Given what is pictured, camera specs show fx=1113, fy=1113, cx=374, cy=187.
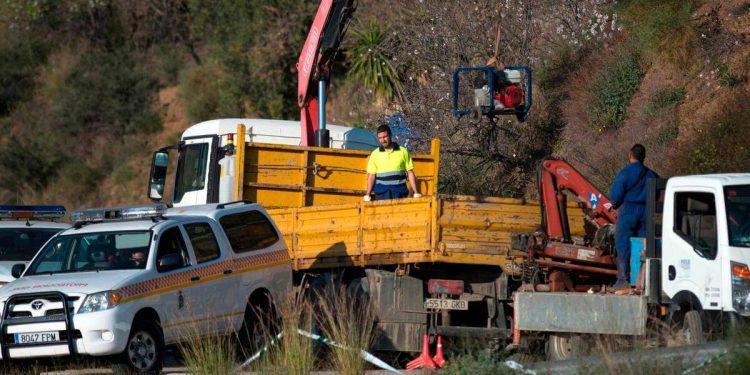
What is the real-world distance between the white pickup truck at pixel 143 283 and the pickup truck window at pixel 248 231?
1cm

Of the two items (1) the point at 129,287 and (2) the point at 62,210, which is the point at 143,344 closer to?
(1) the point at 129,287

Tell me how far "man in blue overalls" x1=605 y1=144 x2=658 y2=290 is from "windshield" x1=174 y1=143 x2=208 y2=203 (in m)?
7.08

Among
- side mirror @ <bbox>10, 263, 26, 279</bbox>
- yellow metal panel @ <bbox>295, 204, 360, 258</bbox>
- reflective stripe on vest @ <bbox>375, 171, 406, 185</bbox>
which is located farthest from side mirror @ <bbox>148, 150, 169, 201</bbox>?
side mirror @ <bbox>10, 263, 26, 279</bbox>

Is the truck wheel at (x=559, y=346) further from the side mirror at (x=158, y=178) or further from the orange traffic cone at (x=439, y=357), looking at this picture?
the side mirror at (x=158, y=178)

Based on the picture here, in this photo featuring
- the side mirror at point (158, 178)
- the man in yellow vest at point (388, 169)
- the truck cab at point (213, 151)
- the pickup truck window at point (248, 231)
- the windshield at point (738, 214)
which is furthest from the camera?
the side mirror at point (158, 178)

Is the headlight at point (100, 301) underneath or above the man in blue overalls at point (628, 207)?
underneath

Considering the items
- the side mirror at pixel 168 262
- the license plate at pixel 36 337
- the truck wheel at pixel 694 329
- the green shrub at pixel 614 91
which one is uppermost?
the green shrub at pixel 614 91

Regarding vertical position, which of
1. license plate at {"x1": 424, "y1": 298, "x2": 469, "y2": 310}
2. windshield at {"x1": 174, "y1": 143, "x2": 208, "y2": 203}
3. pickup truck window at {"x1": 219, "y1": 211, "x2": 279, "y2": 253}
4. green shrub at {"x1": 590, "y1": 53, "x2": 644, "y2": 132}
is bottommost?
license plate at {"x1": 424, "y1": 298, "x2": 469, "y2": 310}

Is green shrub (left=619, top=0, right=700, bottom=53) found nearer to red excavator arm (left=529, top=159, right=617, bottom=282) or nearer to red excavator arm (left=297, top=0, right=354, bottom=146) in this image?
red excavator arm (left=297, top=0, right=354, bottom=146)

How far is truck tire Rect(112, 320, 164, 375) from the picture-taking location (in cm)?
1116

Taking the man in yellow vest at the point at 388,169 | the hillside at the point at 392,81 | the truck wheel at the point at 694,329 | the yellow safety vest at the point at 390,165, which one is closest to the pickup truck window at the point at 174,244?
the man in yellow vest at the point at 388,169

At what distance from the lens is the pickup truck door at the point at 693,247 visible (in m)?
10.2

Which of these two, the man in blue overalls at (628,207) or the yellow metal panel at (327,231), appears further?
the yellow metal panel at (327,231)

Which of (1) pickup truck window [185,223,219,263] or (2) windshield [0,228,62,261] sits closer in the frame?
(1) pickup truck window [185,223,219,263]
